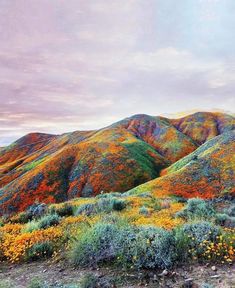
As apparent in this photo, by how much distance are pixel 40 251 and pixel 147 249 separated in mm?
3317

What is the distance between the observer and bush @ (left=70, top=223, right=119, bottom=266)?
256 inches

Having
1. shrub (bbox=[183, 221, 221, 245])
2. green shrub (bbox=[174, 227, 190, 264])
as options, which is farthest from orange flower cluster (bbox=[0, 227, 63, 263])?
shrub (bbox=[183, 221, 221, 245])

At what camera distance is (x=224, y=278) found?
534 centimetres

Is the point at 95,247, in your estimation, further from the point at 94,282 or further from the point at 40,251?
the point at 40,251

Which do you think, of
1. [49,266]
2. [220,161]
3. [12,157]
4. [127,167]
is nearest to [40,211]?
[49,266]

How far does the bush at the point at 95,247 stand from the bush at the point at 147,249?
8.7 inches

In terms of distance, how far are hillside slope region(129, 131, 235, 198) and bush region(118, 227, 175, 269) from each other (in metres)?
22.5

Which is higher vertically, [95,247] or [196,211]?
[95,247]

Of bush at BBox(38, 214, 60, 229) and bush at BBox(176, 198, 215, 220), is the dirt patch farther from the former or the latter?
bush at BBox(176, 198, 215, 220)

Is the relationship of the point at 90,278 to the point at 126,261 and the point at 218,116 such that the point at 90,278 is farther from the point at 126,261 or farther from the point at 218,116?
the point at 218,116

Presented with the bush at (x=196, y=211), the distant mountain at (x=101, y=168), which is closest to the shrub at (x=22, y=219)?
the bush at (x=196, y=211)

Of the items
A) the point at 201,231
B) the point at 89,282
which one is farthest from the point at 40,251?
the point at 201,231

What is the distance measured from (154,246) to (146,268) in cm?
50

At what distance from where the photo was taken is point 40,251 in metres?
7.72
